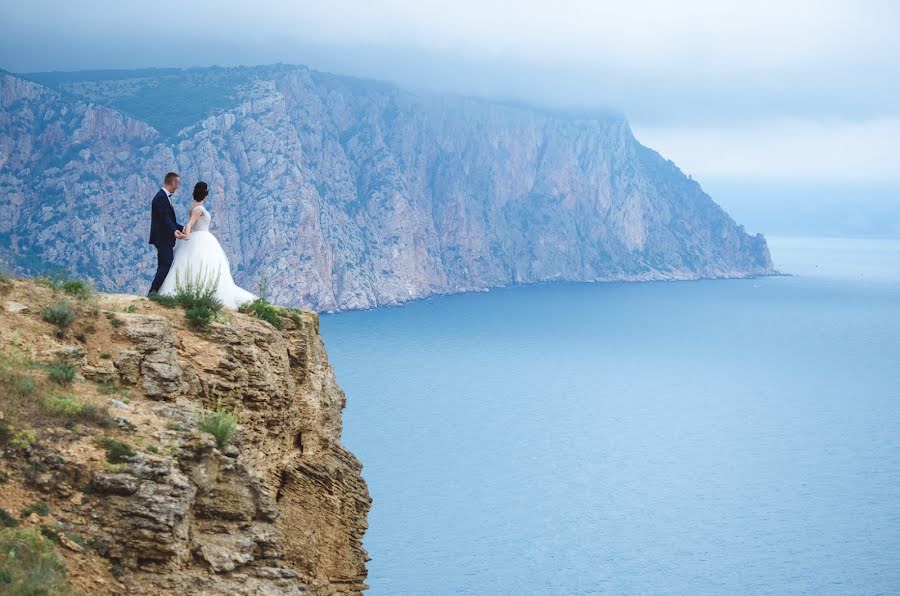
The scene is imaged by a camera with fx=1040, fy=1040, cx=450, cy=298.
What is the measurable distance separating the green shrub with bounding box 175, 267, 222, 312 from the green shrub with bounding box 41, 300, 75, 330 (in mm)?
2482

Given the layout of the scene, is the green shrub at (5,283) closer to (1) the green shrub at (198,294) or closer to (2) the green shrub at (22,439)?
(1) the green shrub at (198,294)

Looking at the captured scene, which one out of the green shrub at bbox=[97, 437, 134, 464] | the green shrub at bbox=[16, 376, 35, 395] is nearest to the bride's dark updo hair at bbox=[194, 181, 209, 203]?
the green shrub at bbox=[16, 376, 35, 395]

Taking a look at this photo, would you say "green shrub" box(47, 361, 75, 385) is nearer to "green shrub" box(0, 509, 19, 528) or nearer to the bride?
"green shrub" box(0, 509, 19, 528)

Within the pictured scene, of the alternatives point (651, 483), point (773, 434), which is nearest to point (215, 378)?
point (651, 483)

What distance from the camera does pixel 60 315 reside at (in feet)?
52.3

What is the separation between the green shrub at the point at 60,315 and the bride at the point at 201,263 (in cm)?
344

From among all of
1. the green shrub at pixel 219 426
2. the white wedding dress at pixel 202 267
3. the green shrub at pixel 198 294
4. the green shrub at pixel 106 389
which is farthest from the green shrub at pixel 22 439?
the white wedding dress at pixel 202 267

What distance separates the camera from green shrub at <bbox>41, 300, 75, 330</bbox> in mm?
15906

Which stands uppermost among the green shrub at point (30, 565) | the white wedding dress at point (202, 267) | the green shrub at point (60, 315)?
the white wedding dress at point (202, 267)

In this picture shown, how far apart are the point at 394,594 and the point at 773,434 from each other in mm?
63867

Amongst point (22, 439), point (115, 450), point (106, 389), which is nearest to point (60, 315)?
point (106, 389)

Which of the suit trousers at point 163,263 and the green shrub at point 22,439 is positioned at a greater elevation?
the suit trousers at point 163,263

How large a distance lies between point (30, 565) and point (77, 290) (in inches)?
255

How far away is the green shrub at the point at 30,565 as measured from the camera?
11.2m
